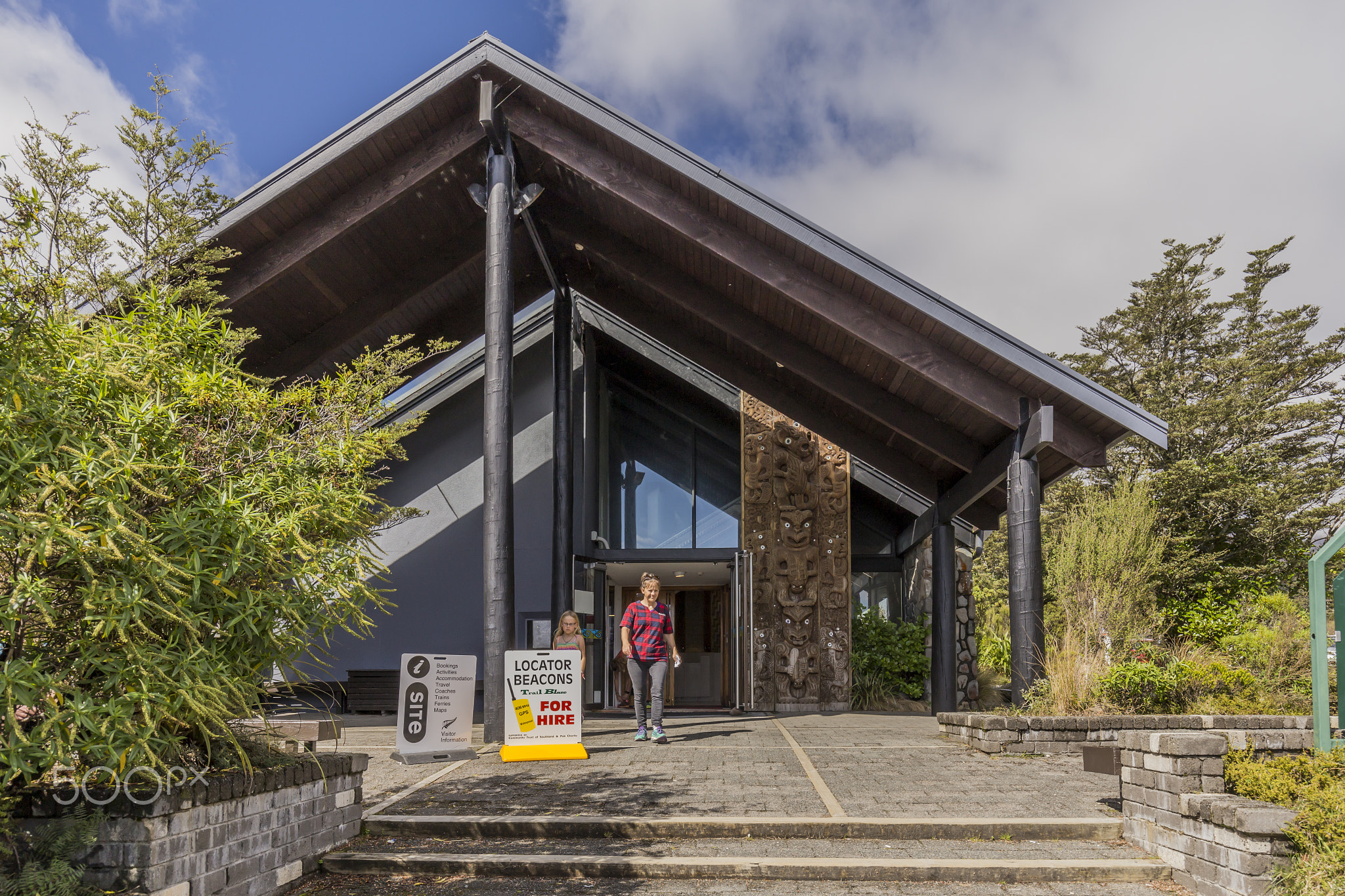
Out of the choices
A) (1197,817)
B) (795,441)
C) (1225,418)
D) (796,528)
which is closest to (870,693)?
(796,528)

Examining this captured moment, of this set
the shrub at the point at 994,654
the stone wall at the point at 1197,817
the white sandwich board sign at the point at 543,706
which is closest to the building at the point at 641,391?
the white sandwich board sign at the point at 543,706

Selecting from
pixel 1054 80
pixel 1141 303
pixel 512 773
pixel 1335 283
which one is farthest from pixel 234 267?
pixel 1335 283

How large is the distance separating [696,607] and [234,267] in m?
12.1

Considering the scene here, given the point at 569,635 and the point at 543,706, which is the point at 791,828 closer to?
the point at 543,706

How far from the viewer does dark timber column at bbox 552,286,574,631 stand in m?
12.7

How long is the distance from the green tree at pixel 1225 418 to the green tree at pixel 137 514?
20.0m

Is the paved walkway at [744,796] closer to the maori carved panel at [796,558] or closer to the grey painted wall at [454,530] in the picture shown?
the maori carved panel at [796,558]

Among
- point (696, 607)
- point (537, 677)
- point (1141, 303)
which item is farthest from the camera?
point (1141, 303)

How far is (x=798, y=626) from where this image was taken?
13.5 metres

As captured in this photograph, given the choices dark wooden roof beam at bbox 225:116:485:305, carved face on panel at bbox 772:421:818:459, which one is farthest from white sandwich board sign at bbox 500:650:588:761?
carved face on panel at bbox 772:421:818:459

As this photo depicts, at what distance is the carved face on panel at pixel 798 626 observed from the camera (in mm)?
13492

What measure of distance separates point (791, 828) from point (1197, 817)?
6.56 ft

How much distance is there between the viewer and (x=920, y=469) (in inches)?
491

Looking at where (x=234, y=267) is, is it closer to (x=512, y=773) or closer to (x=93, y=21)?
(x=93, y=21)
